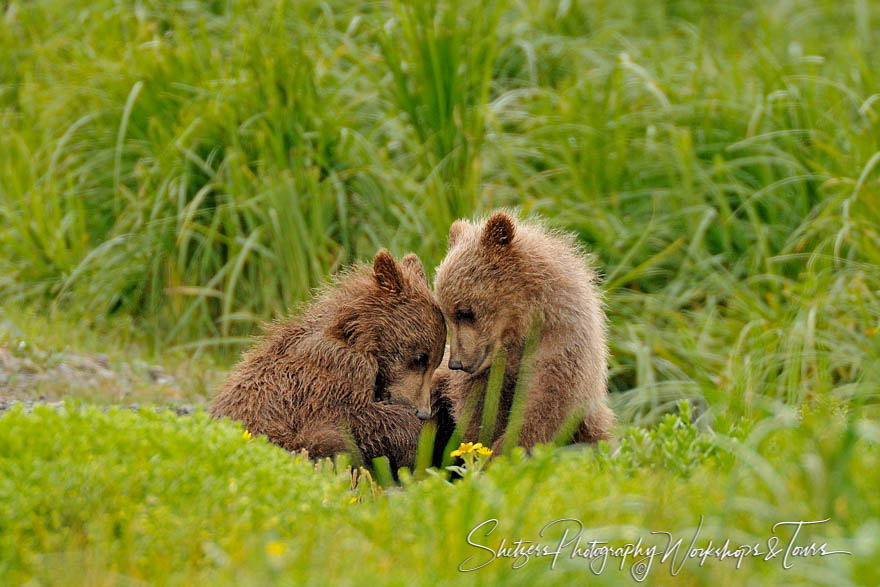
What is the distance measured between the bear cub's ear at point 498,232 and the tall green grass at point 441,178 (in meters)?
2.27

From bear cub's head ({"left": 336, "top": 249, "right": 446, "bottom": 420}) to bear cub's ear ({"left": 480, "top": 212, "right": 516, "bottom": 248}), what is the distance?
1.30 feet

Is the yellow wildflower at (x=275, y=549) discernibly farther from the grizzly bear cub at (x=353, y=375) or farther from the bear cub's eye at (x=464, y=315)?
the bear cub's eye at (x=464, y=315)

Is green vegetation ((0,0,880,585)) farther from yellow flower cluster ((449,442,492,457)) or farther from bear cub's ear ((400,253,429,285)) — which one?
bear cub's ear ((400,253,429,285))

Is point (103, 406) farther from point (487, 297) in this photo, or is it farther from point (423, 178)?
point (423, 178)

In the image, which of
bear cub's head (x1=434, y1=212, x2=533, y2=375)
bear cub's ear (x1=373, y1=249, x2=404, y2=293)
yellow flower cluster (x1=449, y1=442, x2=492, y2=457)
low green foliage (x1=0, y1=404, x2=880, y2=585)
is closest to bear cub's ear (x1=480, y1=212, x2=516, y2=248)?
bear cub's head (x1=434, y1=212, x2=533, y2=375)

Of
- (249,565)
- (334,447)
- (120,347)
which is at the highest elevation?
(249,565)

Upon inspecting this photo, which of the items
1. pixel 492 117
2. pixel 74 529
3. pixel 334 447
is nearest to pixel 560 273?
pixel 334 447

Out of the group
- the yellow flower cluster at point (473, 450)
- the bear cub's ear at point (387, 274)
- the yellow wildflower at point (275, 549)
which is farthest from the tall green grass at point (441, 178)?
the yellow wildflower at point (275, 549)

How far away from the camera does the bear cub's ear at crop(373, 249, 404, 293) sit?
477 centimetres

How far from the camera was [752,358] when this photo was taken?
21.4 ft

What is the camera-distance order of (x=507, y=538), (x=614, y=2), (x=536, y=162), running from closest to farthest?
(x=507, y=538) < (x=536, y=162) < (x=614, y=2)

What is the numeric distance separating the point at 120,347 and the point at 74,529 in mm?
5181

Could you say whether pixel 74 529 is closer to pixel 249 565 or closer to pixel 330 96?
pixel 249 565

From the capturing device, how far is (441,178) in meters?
7.80
